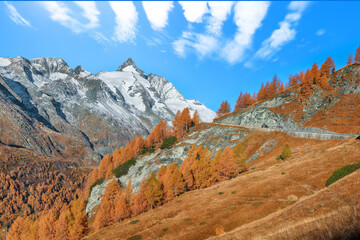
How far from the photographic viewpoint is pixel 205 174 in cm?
6494

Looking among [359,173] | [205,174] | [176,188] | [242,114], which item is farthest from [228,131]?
[359,173]

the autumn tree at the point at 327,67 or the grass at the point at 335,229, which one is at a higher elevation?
the autumn tree at the point at 327,67

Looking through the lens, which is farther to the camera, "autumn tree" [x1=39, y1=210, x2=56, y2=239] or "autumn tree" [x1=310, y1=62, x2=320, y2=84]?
"autumn tree" [x1=310, y1=62, x2=320, y2=84]

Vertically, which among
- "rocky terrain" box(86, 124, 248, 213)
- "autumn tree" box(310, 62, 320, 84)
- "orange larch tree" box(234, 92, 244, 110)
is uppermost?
"orange larch tree" box(234, 92, 244, 110)

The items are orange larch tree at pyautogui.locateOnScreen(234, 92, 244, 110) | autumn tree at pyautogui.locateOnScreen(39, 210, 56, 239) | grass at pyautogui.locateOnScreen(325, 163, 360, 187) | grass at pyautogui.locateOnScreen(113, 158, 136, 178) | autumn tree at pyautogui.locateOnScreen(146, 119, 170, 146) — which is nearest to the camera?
grass at pyautogui.locateOnScreen(325, 163, 360, 187)

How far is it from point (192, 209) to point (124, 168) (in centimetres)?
8749

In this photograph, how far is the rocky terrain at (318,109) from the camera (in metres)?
80.1

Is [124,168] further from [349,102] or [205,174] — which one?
[349,102]

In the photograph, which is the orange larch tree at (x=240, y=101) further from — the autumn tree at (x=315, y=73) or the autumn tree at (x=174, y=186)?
the autumn tree at (x=174, y=186)

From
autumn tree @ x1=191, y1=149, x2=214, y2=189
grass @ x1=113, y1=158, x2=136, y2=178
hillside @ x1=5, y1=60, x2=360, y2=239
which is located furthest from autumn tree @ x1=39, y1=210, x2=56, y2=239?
autumn tree @ x1=191, y1=149, x2=214, y2=189

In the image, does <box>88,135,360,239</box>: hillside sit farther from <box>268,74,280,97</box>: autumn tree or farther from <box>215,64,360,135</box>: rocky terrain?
<box>268,74,280,97</box>: autumn tree

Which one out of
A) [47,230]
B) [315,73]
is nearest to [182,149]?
[47,230]

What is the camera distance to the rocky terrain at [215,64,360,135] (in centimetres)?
8012

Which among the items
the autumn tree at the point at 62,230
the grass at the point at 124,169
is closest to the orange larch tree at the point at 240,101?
the grass at the point at 124,169
